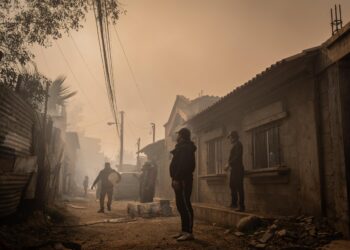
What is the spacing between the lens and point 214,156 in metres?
11.5

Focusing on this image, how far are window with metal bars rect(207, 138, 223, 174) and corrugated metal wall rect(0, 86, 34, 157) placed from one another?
6.22 m

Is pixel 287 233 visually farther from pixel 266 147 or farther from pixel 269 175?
pixel 266 147

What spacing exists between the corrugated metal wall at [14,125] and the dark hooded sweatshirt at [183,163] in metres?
3.21

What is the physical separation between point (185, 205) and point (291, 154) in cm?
286

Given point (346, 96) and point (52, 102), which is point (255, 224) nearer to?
point (346, 96)

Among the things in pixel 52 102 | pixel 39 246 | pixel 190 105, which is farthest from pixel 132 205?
pixel 52 102

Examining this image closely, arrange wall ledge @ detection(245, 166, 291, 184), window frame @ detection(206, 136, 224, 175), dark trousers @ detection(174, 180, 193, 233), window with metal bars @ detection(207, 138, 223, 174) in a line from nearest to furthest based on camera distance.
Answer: dark trousers @ detection(174, 180, 193, 233), wall ledge @ detection(245, 166, 291, 184), window frame @ detection(206, 136, 224, 175), window with metal bars @ detection(207, 138, 223, 174)

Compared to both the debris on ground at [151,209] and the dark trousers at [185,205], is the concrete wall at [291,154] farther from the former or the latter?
the debris on ground at [151,209]

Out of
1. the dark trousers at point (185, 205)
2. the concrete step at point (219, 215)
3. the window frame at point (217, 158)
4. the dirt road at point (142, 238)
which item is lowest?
the dirt road at point (142, 238)

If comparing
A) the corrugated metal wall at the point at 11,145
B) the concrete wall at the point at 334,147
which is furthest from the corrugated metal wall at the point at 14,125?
the concrete wall at the point at 334,147

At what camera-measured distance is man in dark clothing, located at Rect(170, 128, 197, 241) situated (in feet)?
17.9

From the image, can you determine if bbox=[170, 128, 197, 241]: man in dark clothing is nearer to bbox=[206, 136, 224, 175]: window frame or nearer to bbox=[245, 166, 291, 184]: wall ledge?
bbox=[245, 166, 291, 184]: wall ledge

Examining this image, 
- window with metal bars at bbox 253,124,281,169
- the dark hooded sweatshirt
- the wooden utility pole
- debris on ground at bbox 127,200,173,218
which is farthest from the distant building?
the wooden utility pole

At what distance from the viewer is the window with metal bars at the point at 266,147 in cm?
756
